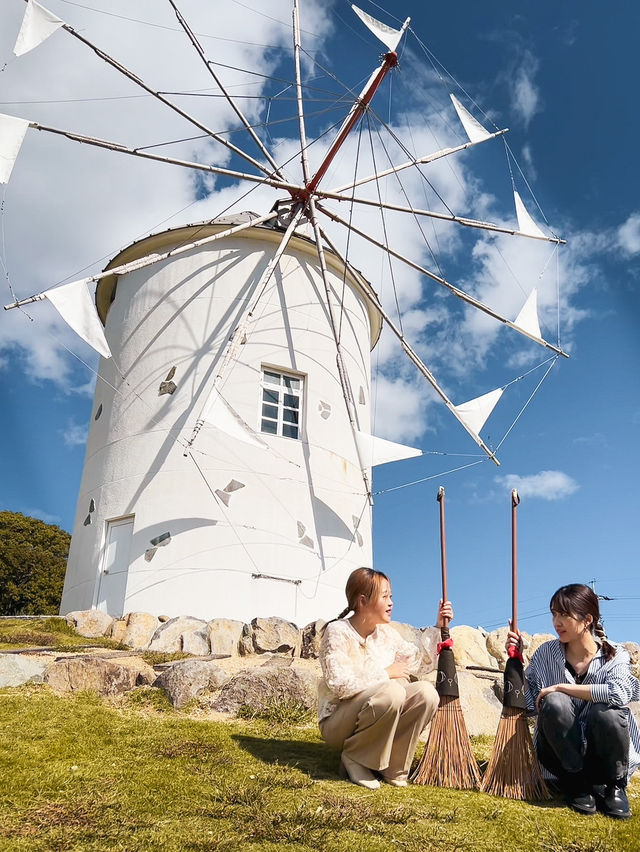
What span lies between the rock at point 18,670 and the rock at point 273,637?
2903 mm

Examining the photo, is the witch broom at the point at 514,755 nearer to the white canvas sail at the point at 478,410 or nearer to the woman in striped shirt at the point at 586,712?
the woman in striped shirt at the point at 586,712

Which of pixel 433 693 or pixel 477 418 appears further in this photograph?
pixel 477 418

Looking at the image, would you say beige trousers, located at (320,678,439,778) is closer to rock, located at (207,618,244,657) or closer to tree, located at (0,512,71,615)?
rock, located at (207,618,244,657)

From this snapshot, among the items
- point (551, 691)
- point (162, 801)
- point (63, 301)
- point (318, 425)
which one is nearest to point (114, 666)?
point (162, 801)

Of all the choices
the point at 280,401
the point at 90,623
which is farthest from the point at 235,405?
the point at 90,623

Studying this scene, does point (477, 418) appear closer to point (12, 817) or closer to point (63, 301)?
point (63, 301)

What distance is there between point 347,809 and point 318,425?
373 inches

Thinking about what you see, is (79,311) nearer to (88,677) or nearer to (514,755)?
(88,677)

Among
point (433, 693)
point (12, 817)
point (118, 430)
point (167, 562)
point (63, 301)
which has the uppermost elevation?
point (63, 301)

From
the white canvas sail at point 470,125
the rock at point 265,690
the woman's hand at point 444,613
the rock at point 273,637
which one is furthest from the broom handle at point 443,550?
the white canvas sail at point 470,125

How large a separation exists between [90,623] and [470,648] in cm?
504

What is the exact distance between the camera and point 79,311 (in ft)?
35.8

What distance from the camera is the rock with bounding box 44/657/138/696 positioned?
20.5ft

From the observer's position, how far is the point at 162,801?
142 inches
